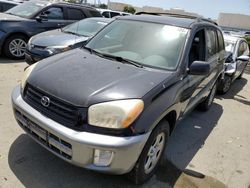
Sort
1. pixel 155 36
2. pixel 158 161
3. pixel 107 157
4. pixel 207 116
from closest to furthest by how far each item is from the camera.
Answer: pixel 107 157 → pixel 158 161 → pixel 155 36 → pixel 207 116

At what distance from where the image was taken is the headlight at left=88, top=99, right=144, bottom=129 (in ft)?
7.98

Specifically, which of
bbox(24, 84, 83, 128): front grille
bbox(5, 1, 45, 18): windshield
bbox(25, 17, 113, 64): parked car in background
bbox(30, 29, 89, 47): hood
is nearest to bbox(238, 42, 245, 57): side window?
bbox(25, 17, 113, 64): parked car in background

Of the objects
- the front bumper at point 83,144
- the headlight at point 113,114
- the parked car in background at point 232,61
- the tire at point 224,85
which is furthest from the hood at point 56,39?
the headlight at point 113,114

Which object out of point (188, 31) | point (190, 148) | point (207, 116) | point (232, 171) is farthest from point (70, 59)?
point (207, 116)

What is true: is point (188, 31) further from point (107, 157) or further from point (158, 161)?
point (107, 157)

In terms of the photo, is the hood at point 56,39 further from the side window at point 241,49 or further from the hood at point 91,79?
the side window at point 241,49

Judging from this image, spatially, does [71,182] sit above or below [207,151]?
above

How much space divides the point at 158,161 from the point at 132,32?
71.0 inches

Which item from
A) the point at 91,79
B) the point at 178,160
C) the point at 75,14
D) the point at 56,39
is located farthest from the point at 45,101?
the point at 75,14

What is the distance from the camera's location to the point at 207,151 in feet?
13.2

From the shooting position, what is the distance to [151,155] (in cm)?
299

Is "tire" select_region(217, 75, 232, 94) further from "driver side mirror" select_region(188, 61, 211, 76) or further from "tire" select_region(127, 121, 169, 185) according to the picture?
"tire" select_region(127, 121, 169, 185)

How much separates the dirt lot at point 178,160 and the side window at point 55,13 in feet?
11.3

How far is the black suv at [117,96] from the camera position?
2441mm
